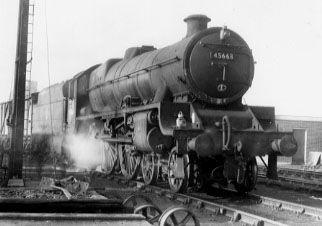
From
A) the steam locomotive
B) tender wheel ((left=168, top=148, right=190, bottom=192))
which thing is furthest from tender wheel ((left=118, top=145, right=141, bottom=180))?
tender wheel ((left=168, top=148, right=190, bottom=192))

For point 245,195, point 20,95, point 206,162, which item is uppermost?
point 20,95

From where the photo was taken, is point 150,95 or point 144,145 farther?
point 150,95

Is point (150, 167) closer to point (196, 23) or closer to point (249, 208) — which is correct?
point (249, 208)

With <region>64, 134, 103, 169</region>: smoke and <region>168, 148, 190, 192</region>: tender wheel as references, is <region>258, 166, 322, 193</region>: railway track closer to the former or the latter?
<region>168, 148, 190, 192</region>: tender wheel

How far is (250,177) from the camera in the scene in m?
9.74

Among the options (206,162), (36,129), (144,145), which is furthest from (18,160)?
(36,129)

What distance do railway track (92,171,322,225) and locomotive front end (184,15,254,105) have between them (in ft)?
6.70

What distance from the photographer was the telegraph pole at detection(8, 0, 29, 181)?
10.8m

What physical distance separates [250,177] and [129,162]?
375 centimetres

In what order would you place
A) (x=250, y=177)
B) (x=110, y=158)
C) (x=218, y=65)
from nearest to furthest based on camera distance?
(x=250, y=177), (x=218, y=65), (x=110, y=158)

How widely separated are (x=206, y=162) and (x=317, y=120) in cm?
1917

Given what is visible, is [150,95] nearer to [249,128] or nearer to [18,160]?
[249,128]

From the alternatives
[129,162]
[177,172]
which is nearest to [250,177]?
[177,172]

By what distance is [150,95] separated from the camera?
1130 centimetres
